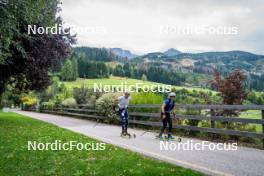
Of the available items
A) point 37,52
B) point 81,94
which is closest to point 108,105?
point 37,52

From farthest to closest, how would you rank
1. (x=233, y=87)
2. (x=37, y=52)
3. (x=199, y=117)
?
1. (x=37, y=52)
2. (x=233, y=87)
3. (x=199, y=117)

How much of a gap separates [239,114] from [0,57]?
1074cm

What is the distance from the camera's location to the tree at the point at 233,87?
17.9 meters

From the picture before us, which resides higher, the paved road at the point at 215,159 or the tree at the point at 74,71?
the tree at the point at 74,71

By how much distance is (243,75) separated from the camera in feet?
59.8

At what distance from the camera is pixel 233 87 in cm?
1788

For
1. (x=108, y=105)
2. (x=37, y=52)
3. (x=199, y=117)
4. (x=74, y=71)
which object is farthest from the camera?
(x=74, y=71)

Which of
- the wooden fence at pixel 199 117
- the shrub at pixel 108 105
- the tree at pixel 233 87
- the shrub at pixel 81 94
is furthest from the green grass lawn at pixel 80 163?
the shrub at pixel 81 94

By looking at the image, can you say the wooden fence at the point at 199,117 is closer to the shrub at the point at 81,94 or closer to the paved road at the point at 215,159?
the paved road at the point at 215,159

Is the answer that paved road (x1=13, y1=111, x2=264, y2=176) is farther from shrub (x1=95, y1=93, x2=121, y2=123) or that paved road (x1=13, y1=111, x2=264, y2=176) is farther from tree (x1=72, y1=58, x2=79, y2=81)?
tree (x1=72, y1=58, x2=79, y2=81)

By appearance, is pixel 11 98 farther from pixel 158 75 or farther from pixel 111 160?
pixel 111 160

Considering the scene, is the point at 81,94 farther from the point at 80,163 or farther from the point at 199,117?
the point at 80,163

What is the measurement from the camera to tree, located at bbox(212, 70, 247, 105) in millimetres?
17906

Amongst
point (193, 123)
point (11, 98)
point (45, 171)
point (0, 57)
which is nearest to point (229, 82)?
point (193, 123)
